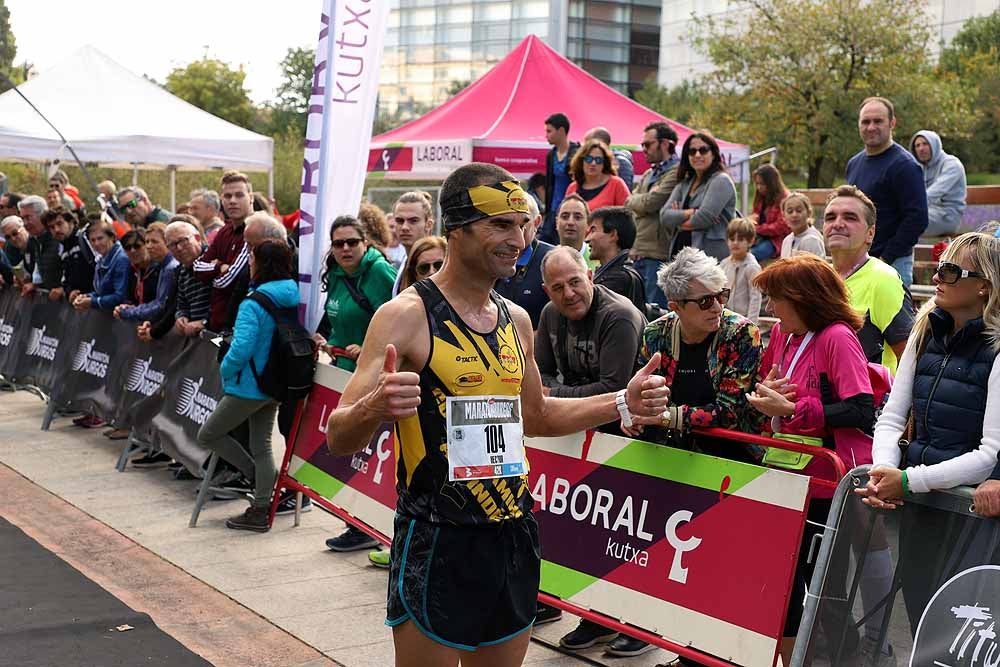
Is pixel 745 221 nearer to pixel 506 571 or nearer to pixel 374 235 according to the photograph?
pixel 374 235

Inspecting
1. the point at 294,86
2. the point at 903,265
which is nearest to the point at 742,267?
the point at 903,265

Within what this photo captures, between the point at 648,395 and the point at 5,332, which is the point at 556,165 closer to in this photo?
the point at 5,332

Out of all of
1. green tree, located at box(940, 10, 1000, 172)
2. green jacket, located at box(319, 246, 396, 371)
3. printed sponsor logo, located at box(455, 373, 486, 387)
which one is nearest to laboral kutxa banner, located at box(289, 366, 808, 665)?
printed sponsor logo, located at box(455, 373, 486, 387)

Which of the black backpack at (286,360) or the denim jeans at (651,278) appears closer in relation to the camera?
the black backpack at (286,360)

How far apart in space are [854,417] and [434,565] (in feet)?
6.69

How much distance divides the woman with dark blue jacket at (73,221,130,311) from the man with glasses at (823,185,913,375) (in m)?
6.90

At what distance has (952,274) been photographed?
4152mm

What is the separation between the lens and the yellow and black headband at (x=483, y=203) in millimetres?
3365

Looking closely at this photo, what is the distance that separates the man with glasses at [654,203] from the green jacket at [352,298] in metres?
2.60

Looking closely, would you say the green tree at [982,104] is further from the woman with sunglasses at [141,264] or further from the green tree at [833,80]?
the woman with sunglasses at [141,264]

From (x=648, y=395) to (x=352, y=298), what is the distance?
4222 mm

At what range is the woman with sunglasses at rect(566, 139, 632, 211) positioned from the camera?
31.6ft

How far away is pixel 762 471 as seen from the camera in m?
4.57

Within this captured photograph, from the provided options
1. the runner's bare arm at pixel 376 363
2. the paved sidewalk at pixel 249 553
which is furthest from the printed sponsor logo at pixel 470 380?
the paved sidewalk at pixel 249 553
